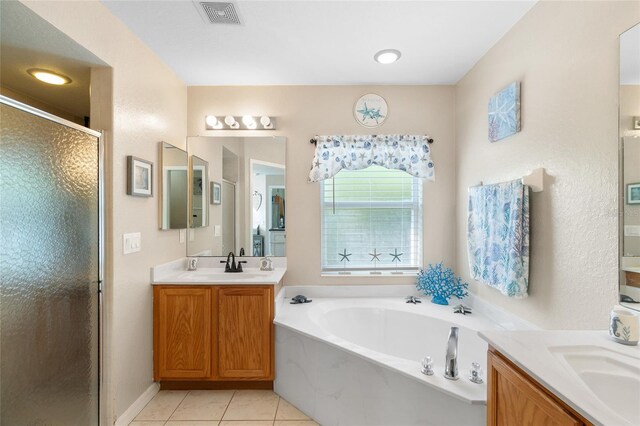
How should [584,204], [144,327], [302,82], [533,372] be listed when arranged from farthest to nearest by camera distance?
1. [302,82]
2. [144,327]
3. [584,204]
4. [533,372]

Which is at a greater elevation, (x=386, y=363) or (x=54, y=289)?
(x=54, y=289)

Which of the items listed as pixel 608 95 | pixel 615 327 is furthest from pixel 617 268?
pixel 608 95

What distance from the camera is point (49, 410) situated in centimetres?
152

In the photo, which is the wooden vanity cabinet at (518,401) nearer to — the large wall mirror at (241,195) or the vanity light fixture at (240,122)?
the large wall mirror at (241,195)

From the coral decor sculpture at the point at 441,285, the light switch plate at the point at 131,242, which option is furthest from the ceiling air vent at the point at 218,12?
the coral decor sculpture at the point at 441,285

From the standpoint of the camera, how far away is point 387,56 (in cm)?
232

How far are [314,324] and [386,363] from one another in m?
0.70

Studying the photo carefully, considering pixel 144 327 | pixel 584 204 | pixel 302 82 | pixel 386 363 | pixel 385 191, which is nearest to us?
pixel 584 204

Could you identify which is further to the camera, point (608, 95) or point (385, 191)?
point (385, 191)

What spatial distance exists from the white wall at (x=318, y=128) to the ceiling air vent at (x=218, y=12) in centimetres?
96

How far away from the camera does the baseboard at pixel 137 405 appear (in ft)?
6.51

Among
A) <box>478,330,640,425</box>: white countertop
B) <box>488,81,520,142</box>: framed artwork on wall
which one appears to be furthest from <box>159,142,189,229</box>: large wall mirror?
<box>488,81,520,142</box>: framed artwork on wall

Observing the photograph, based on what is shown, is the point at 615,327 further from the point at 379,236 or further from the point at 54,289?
the point at 54,289

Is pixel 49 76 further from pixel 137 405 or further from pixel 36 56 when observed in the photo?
Result: pixel 137 405
